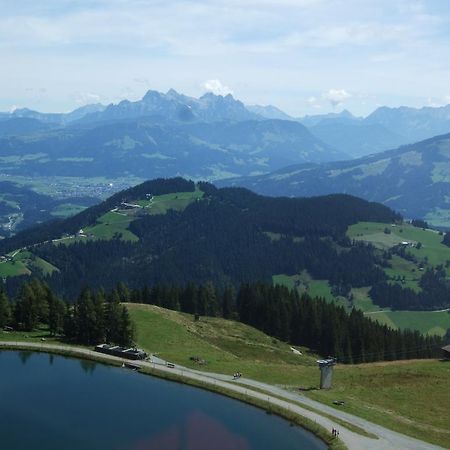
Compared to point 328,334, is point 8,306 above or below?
above

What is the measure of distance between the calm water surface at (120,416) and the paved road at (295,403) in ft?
12.8

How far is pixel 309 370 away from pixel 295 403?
2980 centimetres

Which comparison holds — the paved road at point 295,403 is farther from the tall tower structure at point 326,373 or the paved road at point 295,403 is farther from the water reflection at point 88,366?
the tall tower structure at point 326,373

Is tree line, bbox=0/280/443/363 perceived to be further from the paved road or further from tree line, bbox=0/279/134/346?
the paved road

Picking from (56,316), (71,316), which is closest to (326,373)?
(71,316)

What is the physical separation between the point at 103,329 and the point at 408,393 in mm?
62923

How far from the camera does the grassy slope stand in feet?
300

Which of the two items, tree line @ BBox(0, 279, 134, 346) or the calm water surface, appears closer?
the calm water surface

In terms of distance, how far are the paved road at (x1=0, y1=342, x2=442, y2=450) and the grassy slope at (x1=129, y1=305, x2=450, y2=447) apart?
2.78 m

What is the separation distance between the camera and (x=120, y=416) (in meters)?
86.8

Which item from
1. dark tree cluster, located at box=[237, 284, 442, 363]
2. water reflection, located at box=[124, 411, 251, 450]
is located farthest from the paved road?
dark tree cluster, located at box=[237, 284, 442, 363]

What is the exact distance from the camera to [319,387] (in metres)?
105

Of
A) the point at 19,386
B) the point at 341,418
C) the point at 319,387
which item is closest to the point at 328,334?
the point at 319,387

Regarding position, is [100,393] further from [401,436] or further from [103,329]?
[401,436]
